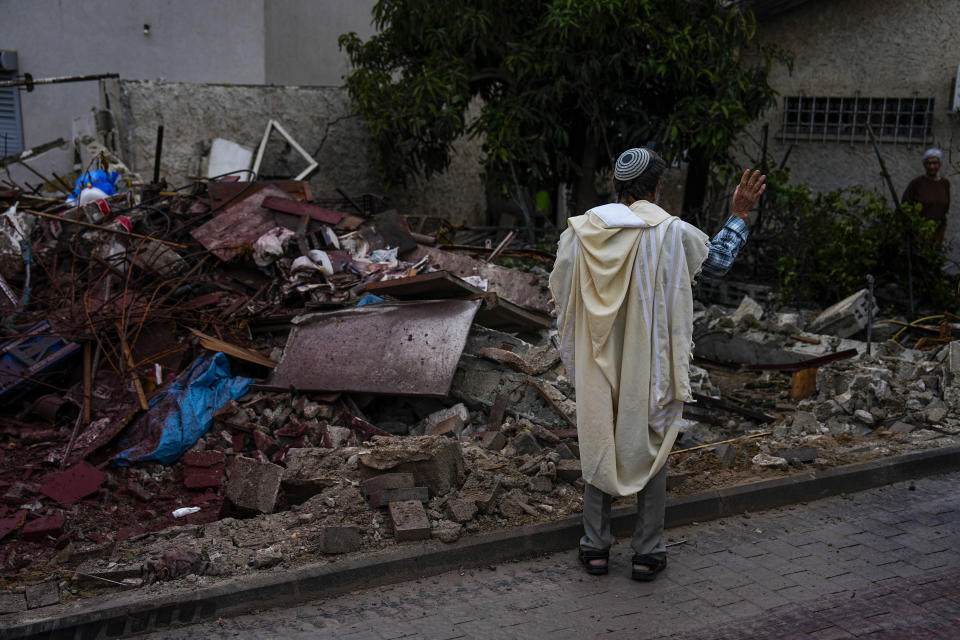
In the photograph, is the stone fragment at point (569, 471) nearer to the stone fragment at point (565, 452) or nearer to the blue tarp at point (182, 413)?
the stone fragment at point (565, 452)

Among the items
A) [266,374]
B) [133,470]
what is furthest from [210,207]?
[133,470]

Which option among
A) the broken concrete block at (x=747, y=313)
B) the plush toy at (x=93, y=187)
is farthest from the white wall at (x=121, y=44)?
the broken concrete block at (x=747, y=313)

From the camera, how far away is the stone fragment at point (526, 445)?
5.37 metres

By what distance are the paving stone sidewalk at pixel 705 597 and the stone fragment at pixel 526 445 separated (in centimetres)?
96

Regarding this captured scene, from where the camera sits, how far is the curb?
361 cm

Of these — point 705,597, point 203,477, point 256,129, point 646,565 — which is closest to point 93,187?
point 256,129

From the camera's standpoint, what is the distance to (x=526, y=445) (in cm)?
538

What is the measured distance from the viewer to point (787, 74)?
1251 centimetres

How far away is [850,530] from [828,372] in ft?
9.04

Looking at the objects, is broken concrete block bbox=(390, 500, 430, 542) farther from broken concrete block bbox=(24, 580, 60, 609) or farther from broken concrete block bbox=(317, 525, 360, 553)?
broken concrete block bbox=(24, 580, 60, 609)

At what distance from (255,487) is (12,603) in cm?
137

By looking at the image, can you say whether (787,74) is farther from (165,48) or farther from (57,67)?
(57,67)

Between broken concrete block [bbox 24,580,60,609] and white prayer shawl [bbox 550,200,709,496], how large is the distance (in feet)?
8.01

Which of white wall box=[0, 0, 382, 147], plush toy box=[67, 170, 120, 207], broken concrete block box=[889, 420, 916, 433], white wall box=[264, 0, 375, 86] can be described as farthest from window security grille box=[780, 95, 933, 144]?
plush toy box=[67, 170, 120, 207]
